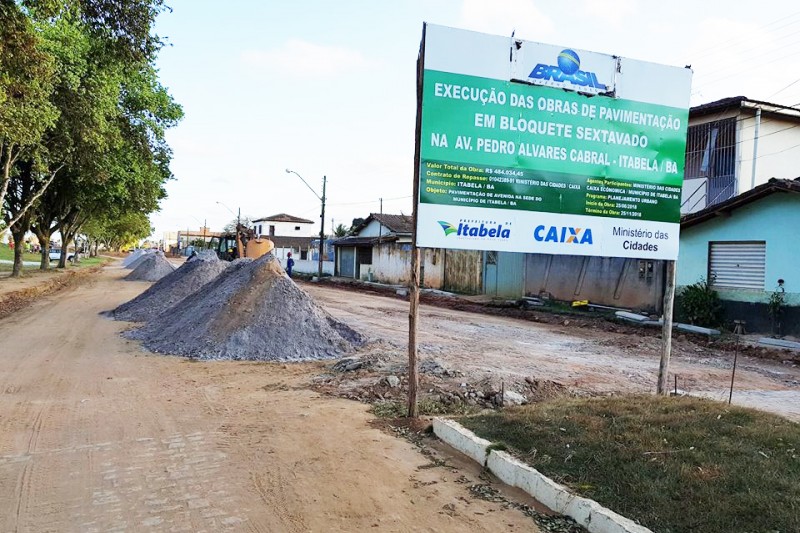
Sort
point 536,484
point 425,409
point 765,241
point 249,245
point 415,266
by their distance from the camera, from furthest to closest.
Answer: point 249,245 < point 765,241 < point 425,409 < point 415,266 < point 536,484

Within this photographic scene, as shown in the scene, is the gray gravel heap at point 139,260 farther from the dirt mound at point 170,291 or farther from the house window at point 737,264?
the house window at point 737,264

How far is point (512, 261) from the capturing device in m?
27.7

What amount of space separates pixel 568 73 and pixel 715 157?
18170 millimetres

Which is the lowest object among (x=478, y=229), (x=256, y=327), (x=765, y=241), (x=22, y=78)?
(x=256, y=327)

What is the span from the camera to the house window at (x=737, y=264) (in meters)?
15.9

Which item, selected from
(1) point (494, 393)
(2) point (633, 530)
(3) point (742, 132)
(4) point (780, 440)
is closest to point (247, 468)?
(2) point (633, 530)

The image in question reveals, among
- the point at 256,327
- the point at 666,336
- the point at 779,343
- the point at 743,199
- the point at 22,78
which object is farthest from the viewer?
the point at 743,199

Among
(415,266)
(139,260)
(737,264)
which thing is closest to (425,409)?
(415,266)

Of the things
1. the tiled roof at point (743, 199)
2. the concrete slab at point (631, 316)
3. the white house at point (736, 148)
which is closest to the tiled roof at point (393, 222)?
the white house at point (736, 148)

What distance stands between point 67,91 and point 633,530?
2068 cm

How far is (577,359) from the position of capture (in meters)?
12.0

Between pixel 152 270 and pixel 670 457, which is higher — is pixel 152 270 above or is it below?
below

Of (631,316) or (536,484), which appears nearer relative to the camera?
(536,484)

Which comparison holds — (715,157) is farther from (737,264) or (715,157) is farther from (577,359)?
(577,359)
